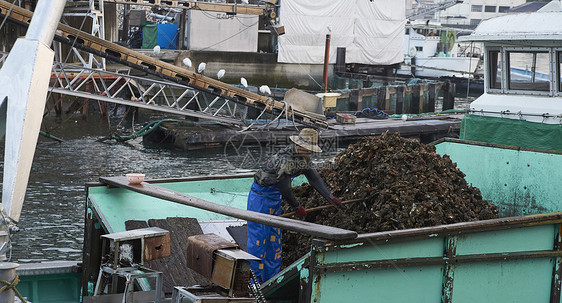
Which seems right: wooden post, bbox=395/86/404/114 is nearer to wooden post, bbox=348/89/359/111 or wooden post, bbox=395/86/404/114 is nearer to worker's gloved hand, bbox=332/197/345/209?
wooden post, bbox=348/89/359/111

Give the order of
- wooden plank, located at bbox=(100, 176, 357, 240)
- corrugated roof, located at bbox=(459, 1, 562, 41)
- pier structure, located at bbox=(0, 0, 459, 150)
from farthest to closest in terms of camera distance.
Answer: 1. pier structure, located at bbox=(0, 0, 459, 150)
2. corrugated roof, located at bbox=(459, 1, 562, 41)
3. wooden plank, located at bbox=(100, 176, 357, 240)

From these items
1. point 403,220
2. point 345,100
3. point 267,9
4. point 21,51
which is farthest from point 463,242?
point 267,9

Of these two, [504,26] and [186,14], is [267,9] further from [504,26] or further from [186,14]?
[504,26]

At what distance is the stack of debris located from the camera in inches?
264

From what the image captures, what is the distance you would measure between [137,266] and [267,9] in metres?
28.0

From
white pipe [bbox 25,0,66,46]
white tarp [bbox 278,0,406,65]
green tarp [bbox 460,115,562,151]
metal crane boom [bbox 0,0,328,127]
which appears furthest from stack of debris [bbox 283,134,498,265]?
white tarp [bbox 278,0,406,65]

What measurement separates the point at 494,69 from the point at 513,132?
4.10 feet

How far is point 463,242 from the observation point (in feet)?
19.1

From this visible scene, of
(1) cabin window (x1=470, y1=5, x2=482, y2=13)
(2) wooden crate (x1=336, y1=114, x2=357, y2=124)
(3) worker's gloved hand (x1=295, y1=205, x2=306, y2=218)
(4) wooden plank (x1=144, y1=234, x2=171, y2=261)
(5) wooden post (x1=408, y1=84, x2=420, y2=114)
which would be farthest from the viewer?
(1) cabin window (x1=470, y1=5, x2=482, y2=13)

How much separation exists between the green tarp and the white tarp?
88.3 ft

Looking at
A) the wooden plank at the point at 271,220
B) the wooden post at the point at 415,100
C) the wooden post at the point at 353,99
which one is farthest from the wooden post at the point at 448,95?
the wooden plank at the point at 271,220

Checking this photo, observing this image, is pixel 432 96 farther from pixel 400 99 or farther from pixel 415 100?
pixel 400 99

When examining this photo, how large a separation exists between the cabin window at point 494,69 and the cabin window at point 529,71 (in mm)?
213

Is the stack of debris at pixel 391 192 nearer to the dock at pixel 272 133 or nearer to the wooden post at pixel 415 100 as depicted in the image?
the dock at pixel 272 133
